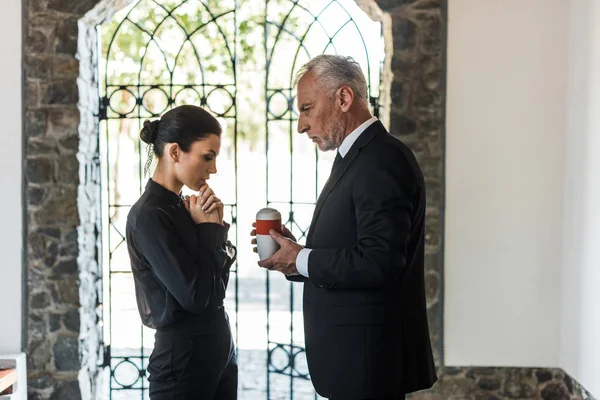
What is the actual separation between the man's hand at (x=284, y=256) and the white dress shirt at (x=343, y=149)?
5cm

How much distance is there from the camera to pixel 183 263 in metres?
1.88

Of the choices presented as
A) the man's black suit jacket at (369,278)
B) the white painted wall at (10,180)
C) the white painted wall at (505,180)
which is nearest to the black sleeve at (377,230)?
the man's black suit jacket at (369,278)

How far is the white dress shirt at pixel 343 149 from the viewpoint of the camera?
1.95 metres

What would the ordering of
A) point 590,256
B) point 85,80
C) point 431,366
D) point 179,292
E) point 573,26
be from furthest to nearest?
1. point 85,80
2. point 573,26
3. point 590,256
4. point 431,366
5. point 179,292

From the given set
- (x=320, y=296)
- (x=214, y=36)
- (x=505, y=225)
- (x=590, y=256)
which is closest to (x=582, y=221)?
(x=590, y=256)

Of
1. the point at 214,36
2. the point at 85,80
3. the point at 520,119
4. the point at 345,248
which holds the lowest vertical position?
the point at 345,248

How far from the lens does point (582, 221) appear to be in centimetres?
315

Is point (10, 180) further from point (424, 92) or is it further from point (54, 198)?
point (424, 92)

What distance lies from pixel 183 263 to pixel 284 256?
0.35 metres

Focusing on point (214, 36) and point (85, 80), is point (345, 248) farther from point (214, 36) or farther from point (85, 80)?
point (214, 36)

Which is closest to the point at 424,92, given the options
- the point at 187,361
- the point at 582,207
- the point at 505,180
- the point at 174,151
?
the point at 505,180

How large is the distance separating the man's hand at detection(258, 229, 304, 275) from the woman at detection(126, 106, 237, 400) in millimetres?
155

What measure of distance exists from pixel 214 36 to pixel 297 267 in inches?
216

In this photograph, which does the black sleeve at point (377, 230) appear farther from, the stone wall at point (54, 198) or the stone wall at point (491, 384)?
the stone wall at point (54, 198)
